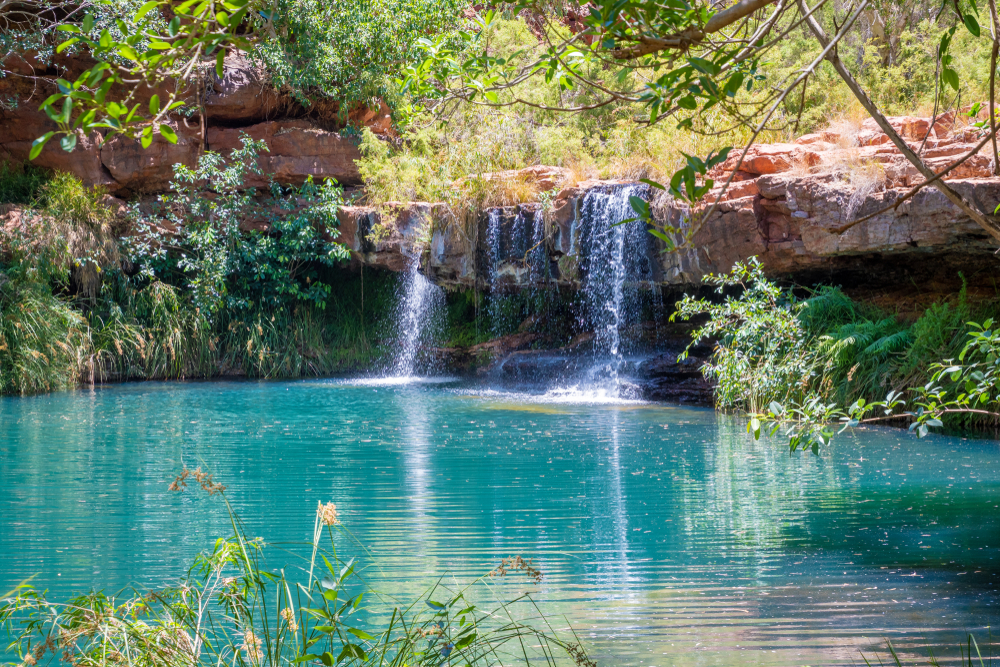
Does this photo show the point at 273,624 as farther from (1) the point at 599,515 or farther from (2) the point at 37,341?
(2) the point at 37,341

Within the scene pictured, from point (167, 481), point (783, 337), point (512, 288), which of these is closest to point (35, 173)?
point (512, 288)

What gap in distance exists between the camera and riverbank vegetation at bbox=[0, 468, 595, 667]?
2219 millimetres

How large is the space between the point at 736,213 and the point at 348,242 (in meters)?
7.32

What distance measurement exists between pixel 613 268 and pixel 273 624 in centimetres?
1001

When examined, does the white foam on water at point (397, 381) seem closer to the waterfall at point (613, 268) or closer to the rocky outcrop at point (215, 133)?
the waterfall at point (613, 268)

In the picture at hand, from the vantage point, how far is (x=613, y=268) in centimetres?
1287

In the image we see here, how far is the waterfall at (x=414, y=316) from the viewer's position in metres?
16.3

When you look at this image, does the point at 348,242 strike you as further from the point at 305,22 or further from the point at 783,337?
the point at 783,337

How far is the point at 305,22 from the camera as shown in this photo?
601 inches

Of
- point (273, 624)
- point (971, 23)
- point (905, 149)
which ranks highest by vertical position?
point (971, 23)

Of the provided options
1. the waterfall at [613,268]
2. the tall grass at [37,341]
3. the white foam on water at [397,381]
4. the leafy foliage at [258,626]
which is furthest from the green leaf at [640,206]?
the tall grass at [37,341]

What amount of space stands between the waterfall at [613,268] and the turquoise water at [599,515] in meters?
3.18

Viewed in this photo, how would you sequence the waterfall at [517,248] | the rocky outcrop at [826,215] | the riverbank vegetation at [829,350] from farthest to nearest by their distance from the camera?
1. the waterfall at [517,248]
2. the rocky outcrop at [826,215]
3. the riverbank vegetation at [829,350]

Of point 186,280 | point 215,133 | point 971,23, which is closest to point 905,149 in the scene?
point 971,23
